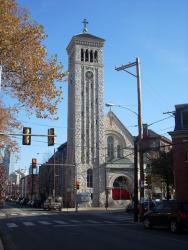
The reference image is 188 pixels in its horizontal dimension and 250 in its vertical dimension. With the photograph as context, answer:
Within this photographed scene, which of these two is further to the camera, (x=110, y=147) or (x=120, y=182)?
(x=110, y=147)

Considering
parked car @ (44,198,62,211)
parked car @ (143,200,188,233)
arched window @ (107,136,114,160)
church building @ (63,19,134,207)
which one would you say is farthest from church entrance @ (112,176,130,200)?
parked car @ (143,200,188,233)

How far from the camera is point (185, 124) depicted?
43031 mm

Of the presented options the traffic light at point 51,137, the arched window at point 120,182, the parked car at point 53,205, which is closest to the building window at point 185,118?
the traffic light at point 51,137

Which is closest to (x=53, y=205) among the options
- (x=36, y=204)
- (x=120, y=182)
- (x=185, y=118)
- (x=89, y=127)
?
(x=89, y=127)

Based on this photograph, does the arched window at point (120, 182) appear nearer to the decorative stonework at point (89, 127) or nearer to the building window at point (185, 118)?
the decorative stonework at point (89, 127)

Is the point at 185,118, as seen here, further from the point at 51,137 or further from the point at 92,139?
the point at 92,139

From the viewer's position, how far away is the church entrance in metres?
77.0

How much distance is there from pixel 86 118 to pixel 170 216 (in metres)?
53.5

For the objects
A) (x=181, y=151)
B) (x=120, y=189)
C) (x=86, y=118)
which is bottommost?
(x=120, y=189)

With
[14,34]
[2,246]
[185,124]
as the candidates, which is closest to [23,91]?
[14,34]

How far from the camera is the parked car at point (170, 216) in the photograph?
23453mm

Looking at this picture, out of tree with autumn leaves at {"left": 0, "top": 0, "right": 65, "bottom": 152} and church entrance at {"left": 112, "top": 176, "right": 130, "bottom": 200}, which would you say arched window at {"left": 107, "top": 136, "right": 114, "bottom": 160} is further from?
tree with autumn leaves at {"left": 0, "top": 0, "right": 65, "bottom": 152}

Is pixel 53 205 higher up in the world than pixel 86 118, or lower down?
lower down

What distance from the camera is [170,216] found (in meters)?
24.4
